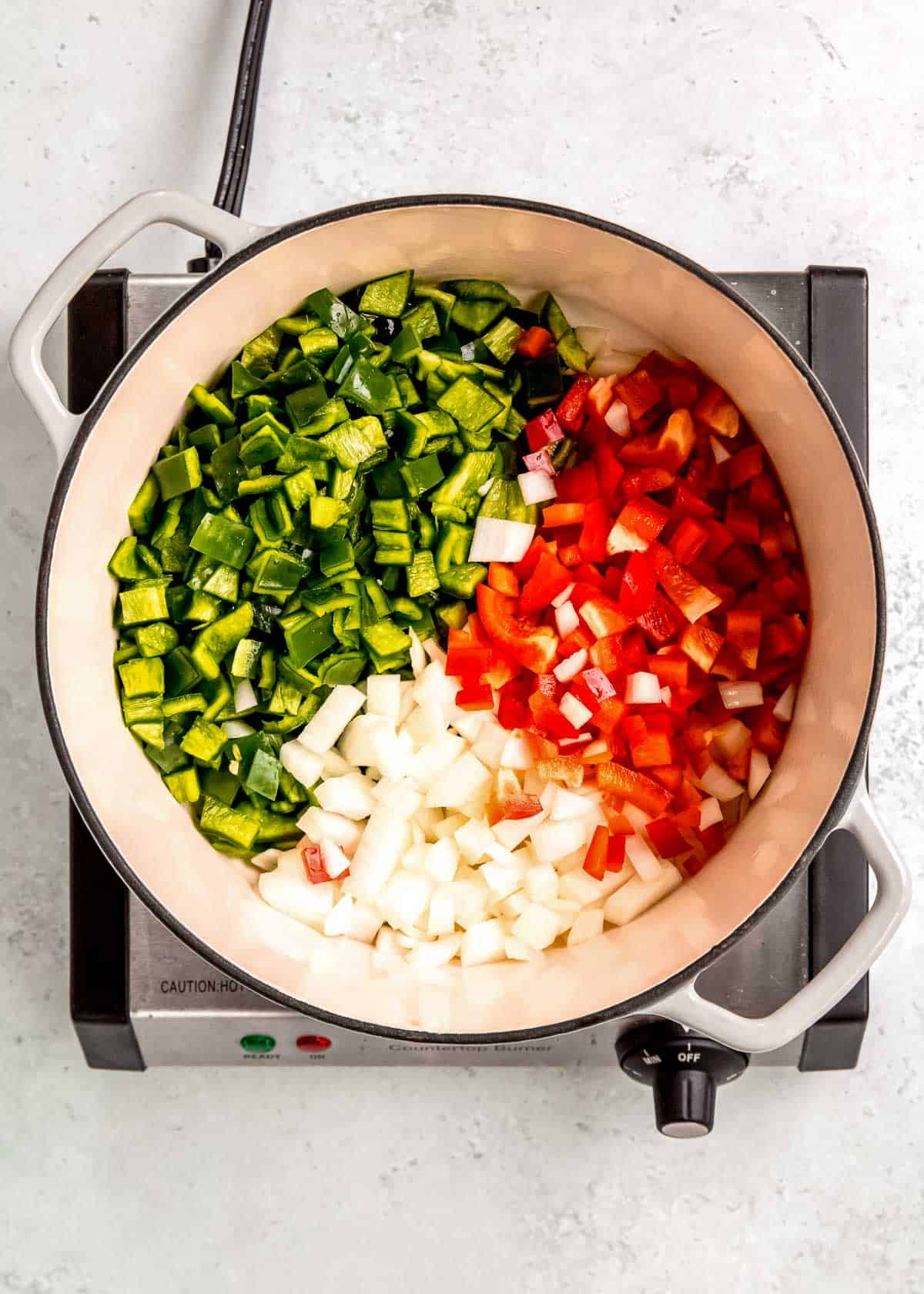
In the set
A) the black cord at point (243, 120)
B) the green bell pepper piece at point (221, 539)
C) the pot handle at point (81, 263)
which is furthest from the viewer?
the black cord at point (243, 120)

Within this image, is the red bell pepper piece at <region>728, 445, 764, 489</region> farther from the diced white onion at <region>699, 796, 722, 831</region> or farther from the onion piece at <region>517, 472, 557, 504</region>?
the diced white onion at <region>699, 796, 722, 831</region>

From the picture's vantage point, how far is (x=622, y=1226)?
1252 mm

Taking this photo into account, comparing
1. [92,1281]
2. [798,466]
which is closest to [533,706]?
[798,466]

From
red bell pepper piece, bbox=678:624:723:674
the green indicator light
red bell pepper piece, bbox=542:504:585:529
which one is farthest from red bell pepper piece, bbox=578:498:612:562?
the green indicator light

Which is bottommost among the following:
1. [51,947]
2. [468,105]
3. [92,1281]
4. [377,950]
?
[92,1281]

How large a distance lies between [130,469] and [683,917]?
61 cm

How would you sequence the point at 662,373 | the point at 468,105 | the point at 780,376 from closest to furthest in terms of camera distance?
1. the point at 780,376
2. the point at 662,373
3. the point at 468,105

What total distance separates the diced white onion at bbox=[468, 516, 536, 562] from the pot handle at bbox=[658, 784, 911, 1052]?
0.38 metres

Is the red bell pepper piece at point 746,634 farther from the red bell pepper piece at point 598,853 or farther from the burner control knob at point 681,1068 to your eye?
the burner control knob at point 681,1068

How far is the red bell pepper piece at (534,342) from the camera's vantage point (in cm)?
106

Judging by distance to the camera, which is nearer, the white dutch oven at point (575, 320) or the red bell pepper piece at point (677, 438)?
the white dutch oven at point (575, 320)

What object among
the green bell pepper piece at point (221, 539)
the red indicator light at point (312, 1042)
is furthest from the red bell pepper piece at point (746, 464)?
the red indicator light at point (312, 1042)

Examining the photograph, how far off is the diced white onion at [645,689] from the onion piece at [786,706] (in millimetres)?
105

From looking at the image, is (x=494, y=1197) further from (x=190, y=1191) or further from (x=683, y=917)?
(x=683, y=917)
